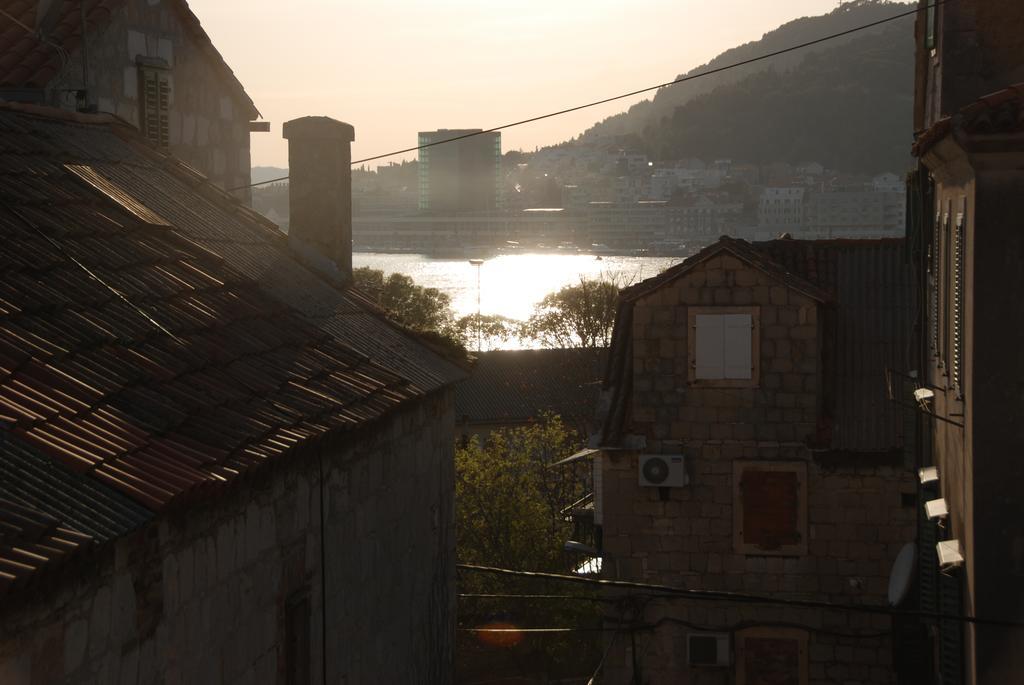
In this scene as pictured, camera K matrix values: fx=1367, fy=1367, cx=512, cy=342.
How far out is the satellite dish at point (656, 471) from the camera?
1792cm

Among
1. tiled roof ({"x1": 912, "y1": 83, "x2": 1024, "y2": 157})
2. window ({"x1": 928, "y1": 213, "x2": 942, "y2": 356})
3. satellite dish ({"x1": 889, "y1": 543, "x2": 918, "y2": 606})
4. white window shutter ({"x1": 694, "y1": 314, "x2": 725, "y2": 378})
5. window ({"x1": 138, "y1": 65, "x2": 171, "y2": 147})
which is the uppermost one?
window ({"x1": 138, "y1": 65, "x2": 171, "y2": 147})

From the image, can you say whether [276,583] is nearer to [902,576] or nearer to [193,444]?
[193,444]

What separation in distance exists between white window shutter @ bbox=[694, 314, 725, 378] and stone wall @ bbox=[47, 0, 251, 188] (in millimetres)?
6182

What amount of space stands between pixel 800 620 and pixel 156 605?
529 inches

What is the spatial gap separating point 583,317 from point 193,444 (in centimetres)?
5415

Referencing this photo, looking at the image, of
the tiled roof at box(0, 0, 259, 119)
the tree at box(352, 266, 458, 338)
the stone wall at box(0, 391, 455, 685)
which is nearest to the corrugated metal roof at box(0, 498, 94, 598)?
the stone wall at box(0, 391, 455, 685)

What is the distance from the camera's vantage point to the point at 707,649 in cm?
1803

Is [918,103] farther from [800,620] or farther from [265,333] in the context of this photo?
[265,333]

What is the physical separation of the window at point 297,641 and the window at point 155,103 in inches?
296

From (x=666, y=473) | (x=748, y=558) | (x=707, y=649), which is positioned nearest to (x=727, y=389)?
(x=666, y=473)

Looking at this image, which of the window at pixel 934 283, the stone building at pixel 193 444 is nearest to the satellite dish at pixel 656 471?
the window at pixel 934 283

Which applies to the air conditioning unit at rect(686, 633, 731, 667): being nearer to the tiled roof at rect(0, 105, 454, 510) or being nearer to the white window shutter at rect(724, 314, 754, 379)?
the white window shutter at rect(724, 314, 754, 379)

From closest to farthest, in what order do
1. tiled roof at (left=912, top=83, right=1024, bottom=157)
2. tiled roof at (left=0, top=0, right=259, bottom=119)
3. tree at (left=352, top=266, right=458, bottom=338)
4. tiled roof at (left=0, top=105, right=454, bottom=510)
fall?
tiled roof at (left=0, top=105, right=454, bottom=510) < tiled roof at (left=912, top=83, right=1024, bottom=157) < tiled roof at (left=0, top=0, right=259, bottom=119) < tree at (left=352, top=266, right=458, bottom=338)

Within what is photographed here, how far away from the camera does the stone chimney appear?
1227 cm
